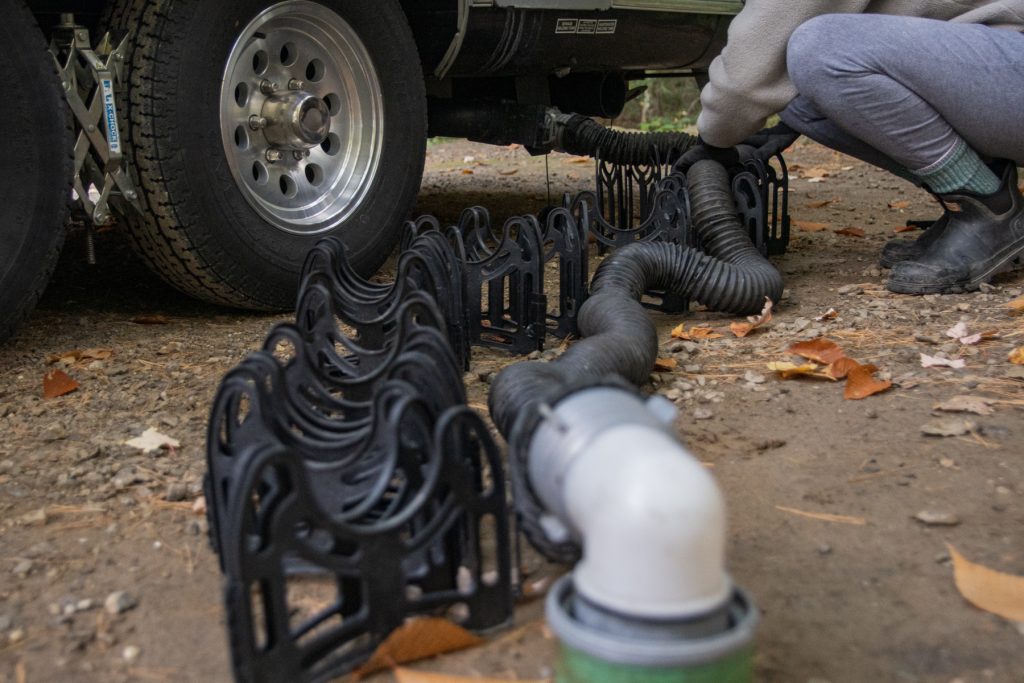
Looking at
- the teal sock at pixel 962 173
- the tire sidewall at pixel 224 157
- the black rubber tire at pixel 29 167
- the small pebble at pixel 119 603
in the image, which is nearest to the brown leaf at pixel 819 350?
the teal sock at pixel 962 173

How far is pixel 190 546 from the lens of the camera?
2.20 m

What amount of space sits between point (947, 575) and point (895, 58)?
2277 mm

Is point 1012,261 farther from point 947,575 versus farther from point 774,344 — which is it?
point 947,575

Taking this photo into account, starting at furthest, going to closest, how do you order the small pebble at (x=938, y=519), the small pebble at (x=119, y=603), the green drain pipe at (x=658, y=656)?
1. the small pebble at (x=938, y=519)
2. the small pebble at (x=119, y=603)
3. the green drain pipe at (x=658, y=656)

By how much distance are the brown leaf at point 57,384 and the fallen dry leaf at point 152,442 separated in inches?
20.2

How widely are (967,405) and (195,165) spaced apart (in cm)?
249

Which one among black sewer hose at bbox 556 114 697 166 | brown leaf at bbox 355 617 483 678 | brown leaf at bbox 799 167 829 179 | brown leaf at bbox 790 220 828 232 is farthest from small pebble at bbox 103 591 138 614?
brown leaf at bbox 799 167 829 179

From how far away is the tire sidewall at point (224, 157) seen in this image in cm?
355

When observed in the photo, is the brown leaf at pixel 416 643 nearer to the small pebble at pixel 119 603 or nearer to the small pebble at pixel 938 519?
the small pebble at pixel 119 603

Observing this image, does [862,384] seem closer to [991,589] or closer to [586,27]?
[991,589]

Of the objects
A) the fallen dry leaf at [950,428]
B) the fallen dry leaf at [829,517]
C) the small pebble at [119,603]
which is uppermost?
the fallen dry leaf at [950,428]

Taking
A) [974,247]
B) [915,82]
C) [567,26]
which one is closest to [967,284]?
[974,247]

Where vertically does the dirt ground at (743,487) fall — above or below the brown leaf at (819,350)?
below

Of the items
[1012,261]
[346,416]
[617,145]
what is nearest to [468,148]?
[617,145]
